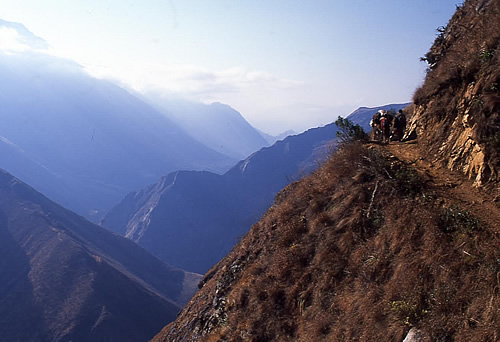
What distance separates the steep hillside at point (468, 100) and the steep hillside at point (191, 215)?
128550mm

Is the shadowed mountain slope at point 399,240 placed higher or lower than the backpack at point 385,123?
lower

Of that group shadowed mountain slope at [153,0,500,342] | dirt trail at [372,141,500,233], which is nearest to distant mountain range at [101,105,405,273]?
shadowed mountain slope at [153,0,500,342]

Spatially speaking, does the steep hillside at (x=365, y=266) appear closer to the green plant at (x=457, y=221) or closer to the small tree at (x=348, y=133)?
the green plant at (x=457, y=221)

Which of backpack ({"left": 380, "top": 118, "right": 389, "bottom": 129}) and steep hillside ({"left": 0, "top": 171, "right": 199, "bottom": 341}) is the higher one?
backpack ({"left": 380, "top": 118, "right": 389, "bottom": 129})

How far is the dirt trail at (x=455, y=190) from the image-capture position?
782cm

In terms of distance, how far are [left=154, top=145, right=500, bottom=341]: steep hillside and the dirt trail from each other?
0.15 feet

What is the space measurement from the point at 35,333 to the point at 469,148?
74180 millimetres

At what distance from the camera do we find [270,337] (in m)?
9.11

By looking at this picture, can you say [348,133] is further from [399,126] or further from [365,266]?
[365,266]

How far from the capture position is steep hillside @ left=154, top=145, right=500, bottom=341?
6441mm

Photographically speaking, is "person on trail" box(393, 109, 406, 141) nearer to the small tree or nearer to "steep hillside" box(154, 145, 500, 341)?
the small tree

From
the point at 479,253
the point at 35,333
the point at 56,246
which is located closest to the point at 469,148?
the point at 479,253

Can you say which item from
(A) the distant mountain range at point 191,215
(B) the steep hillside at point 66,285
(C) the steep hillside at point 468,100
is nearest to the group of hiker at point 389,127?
(C) the steep hillside at point 468,100

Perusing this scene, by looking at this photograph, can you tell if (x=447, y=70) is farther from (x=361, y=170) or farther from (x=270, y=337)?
(x=270, y=337)
